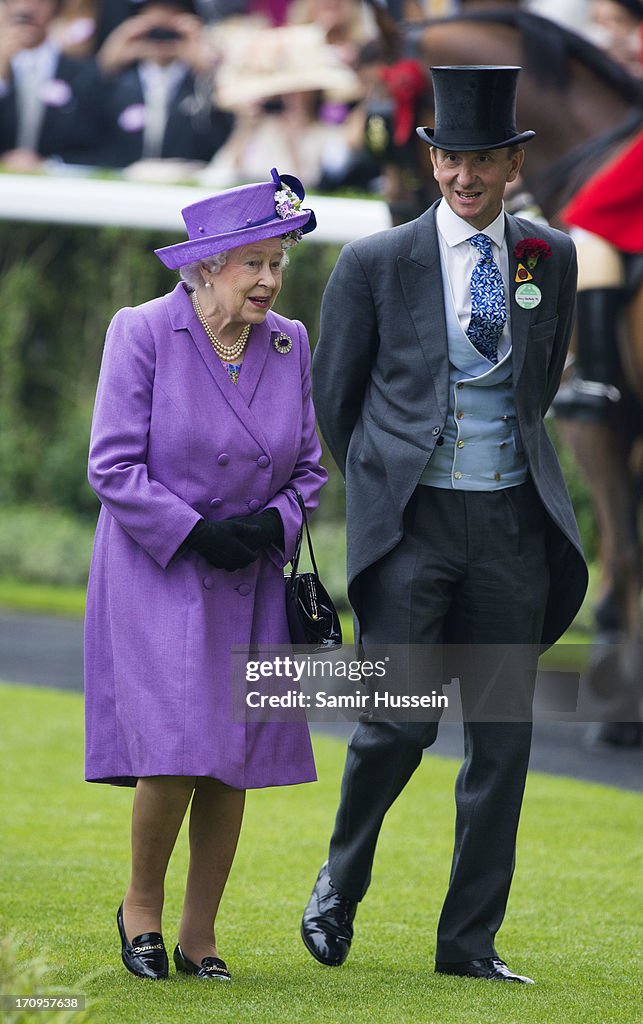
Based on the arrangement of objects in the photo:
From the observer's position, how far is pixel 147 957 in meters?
4.04

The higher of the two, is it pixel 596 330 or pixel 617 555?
pixel 596 330

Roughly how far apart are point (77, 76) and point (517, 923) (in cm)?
1257

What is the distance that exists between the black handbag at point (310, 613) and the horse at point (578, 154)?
394 cm

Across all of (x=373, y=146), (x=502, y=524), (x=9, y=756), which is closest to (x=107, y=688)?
(x=502, y=524)

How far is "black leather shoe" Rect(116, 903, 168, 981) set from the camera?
13.2 feet

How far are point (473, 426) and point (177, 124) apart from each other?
1233 centimetres

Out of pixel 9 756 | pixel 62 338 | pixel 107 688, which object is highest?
pixel 107 688

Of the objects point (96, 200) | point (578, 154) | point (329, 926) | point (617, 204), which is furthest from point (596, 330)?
point (96, 200)

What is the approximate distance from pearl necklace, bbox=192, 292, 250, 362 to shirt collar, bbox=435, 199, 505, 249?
51 cm

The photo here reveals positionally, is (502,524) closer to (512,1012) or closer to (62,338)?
(512,1012)

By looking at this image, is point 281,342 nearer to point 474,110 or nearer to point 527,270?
point 527,270

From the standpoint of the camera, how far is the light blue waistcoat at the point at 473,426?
407 cm

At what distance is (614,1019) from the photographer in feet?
12.7

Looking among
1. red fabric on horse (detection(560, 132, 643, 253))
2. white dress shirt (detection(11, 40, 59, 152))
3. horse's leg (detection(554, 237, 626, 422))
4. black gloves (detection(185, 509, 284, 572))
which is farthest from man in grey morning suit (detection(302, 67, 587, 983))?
white dress shirt (detection(11, 40, 59, 152))
